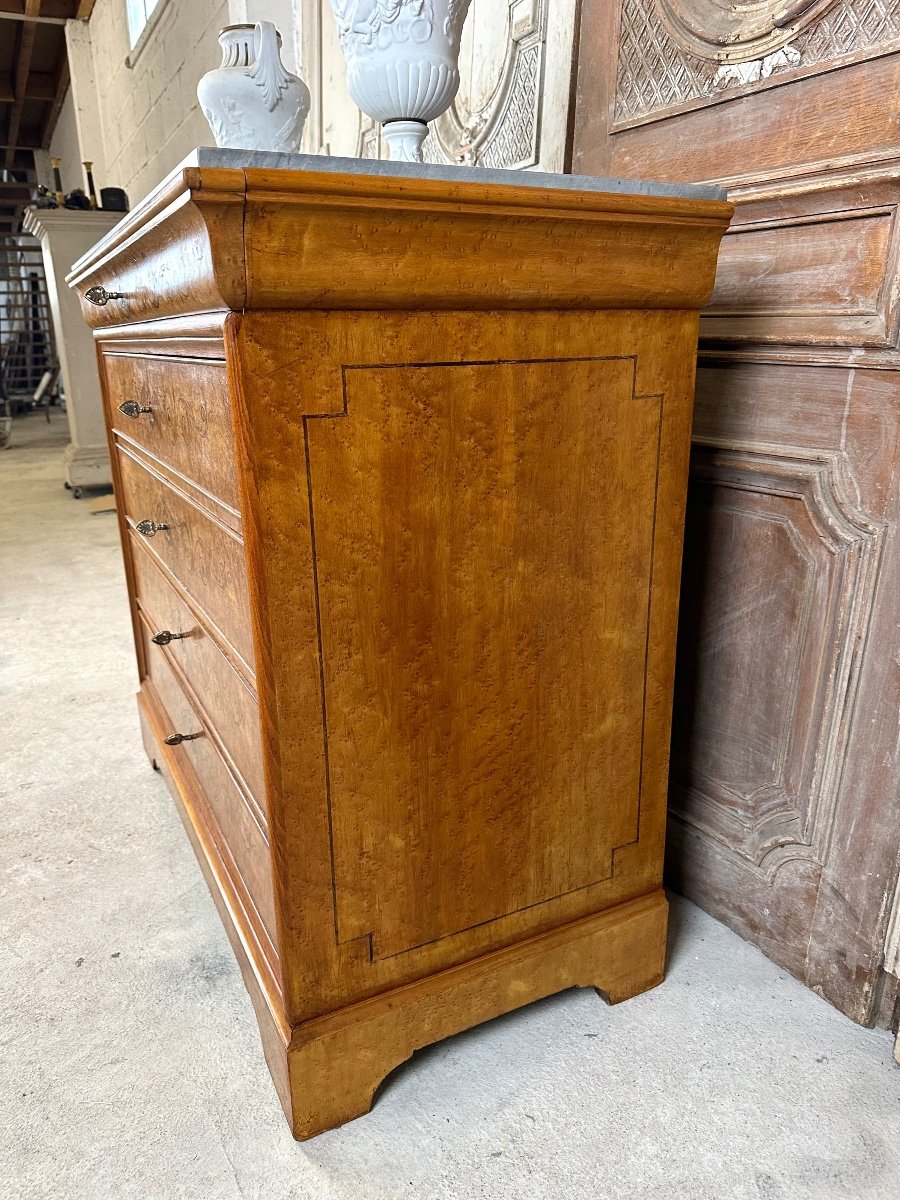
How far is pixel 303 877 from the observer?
1006 mm

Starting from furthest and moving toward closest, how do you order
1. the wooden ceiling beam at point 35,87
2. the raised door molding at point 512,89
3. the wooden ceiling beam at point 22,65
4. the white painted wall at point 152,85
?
1. the wooden ceiling beam at point 35,87
2. the wooden ceiling beam at point 22,65
3. the white painted wall at point 152,85
4. the raised door molding at point 512,89

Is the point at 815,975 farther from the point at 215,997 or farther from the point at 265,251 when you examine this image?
the point at 265,251

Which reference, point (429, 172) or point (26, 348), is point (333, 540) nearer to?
point (429, 172)

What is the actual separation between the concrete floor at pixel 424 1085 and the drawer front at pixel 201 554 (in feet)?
2.01

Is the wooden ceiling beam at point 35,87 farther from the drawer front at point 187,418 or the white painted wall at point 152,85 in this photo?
the drawer front at point 187,418

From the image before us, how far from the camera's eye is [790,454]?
122 cm

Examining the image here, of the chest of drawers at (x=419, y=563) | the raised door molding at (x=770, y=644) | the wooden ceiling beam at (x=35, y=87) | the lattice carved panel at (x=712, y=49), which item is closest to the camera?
the chest of drawers at (x=419, y=563)

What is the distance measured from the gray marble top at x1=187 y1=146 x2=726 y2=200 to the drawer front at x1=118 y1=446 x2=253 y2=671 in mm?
390

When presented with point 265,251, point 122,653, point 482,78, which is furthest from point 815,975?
point 122,653

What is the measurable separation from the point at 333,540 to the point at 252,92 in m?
0.78

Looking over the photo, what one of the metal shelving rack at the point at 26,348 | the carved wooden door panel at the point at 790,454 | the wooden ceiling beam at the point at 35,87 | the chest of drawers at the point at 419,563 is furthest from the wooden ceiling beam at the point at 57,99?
the chest of drawers at the point at 419,563

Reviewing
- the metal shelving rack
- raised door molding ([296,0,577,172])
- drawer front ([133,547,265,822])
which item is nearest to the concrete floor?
drawer front ([133,547,265,822])

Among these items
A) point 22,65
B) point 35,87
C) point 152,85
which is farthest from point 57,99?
point 152,85

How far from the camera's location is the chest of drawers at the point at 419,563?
2.81 ft
